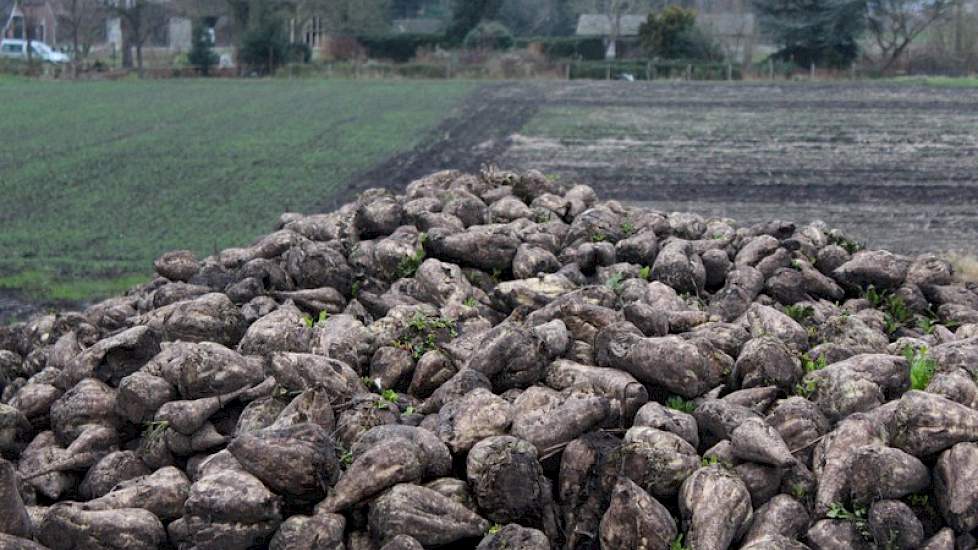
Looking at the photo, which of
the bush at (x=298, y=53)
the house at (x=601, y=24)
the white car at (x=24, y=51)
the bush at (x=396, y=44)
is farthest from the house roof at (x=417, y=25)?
the white car at (x=24, y=51)

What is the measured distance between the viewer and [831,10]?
66.8 m

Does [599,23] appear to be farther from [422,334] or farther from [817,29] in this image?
[422,334]

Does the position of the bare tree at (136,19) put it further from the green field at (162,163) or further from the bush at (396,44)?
the green field at (162,163)

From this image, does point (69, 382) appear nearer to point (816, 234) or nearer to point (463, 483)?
point (463, 483)

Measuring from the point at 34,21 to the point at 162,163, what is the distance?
276 feet

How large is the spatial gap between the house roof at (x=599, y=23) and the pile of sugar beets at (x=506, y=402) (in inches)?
3369

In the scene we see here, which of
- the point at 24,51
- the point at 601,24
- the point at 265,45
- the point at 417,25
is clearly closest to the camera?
the point at 265,45

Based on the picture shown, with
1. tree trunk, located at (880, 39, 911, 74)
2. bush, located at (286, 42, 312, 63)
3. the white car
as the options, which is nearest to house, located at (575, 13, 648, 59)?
bush, located at (286, 42, 312, 63)

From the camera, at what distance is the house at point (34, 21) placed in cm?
10494

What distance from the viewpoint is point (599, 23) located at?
96812 millimetres

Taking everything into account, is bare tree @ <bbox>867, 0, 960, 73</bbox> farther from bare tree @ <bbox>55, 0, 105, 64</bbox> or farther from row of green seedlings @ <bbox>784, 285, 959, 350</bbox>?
row of green seedlings @ <bbox>784, 285, 959, 350</bbox>

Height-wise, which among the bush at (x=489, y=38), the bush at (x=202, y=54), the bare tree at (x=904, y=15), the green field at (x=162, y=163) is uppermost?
the bare tree at (x=904, y=15)

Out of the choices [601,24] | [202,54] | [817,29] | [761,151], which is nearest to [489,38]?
[202,54]

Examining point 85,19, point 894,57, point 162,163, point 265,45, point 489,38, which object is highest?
point 85,19
